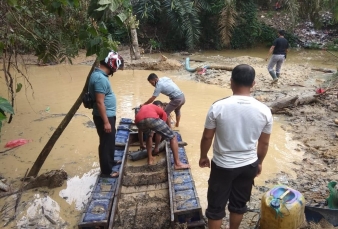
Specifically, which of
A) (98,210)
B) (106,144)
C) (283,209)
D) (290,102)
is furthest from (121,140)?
(290,102)

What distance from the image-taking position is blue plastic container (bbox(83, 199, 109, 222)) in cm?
341

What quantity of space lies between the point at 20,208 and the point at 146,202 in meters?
1.75

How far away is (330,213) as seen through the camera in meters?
3.11

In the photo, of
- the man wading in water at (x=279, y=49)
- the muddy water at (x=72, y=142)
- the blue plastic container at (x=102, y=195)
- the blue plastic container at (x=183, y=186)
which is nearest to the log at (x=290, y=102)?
the muddy water at (x=72, y=142)

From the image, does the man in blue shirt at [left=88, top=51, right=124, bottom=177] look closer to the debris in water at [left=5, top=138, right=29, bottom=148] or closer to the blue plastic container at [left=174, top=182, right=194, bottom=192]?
the blue plastic container at [left=174, top=182, right=194, bottom=192]

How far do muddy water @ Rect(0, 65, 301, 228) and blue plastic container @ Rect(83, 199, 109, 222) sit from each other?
608 mm

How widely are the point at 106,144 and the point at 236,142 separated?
6.90 feet

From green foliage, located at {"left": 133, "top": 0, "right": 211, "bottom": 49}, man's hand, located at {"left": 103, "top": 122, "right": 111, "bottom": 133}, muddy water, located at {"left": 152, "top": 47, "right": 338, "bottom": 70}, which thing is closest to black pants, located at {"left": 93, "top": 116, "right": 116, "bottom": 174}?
man's hand, located at {"left": 103, "top": 122, "right": 111, "bottom": 133}

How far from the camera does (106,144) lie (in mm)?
4270

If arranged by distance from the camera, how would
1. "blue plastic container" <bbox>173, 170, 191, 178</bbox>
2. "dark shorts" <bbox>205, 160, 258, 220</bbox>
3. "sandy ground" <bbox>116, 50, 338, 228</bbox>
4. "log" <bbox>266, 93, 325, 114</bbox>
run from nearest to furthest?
1. "dark shorts" <bbox>205, 160, 258, 220</bbox>
2. "blue plastic container" <bbox>173, 170, 191, 178</bbox>
3. "sandy ground" <bbox>116, 50, 338, 228</bbox>
4. "log" <bbox>266, 93, 325, 114</bbox>

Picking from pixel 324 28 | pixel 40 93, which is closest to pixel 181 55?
pixel 40 93

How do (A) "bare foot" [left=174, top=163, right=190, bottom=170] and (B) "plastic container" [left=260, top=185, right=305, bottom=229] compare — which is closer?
(B) "plastic container" [left=260, top=185, right=305, bottom=229]

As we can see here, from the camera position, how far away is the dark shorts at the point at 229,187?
2.81 metres

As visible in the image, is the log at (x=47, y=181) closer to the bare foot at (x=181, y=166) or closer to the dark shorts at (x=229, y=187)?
the bare foot at (x=181, y=166)
